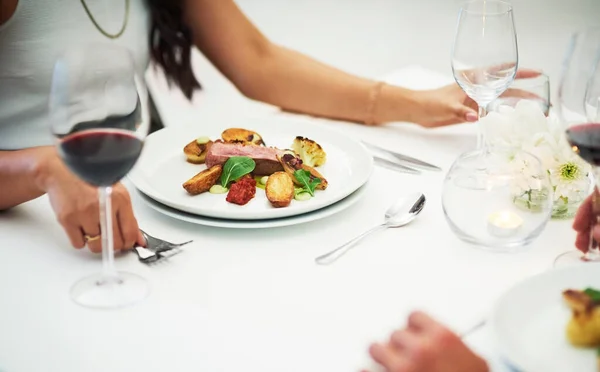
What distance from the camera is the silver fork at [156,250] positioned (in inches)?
34.8

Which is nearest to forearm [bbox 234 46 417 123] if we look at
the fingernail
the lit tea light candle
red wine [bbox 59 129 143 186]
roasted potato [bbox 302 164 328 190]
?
the fingernail

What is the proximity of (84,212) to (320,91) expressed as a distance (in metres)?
0.72

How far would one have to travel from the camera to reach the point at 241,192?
99 cm

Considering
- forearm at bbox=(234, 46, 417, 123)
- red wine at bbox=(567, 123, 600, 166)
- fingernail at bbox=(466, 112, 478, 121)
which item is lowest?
forearm at bbox=(234, 46, 417, 123)

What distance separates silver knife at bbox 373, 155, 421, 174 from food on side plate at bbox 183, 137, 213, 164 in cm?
29

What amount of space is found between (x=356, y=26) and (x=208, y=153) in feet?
7.96

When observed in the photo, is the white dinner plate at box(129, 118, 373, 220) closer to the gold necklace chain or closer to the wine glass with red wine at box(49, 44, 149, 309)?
the wine glass with red wine at box(49, 44, 149, 309)

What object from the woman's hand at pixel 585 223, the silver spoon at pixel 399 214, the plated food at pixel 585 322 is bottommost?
the silver spoon at pixel 399 214

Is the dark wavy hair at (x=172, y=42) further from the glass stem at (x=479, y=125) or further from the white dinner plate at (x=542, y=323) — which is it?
the white dinner plate at (x=542, y=323)

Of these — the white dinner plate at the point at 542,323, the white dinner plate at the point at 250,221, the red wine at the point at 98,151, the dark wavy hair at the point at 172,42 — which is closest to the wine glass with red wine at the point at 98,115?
the red wine at the point at 98,151

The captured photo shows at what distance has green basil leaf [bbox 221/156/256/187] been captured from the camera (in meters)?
1.02

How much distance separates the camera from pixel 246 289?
0.83m

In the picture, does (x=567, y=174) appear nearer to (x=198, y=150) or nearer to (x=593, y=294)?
(x=593, y=294)

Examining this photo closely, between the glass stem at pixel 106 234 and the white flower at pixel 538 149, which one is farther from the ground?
the white flower at pixel 538 149
